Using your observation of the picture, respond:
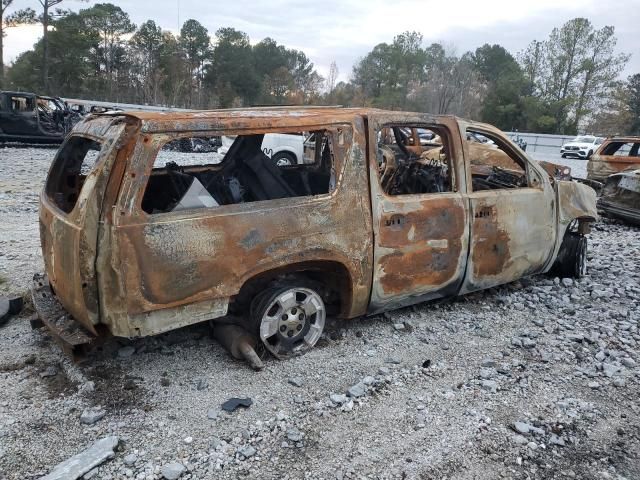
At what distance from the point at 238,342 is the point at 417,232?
1602mm

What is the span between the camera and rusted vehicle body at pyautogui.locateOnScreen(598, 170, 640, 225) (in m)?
8.55

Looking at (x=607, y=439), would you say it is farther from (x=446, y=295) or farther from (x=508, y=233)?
(x=508, y=233)

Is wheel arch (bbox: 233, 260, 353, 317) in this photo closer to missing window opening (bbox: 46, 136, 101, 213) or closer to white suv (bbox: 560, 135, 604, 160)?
missing window opening (bbox: 46, 136, 101, 213)

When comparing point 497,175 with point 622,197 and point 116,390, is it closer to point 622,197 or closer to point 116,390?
point 116,390

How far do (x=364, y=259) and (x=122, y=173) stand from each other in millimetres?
1777

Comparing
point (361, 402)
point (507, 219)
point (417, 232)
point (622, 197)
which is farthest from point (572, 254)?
point (622, 197)

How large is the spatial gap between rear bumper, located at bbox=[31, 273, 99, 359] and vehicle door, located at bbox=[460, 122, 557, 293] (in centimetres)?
305

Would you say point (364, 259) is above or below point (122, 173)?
below

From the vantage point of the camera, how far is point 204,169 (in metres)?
4.52

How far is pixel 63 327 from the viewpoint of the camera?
10.9 feet

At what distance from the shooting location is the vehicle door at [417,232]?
3.81 metres

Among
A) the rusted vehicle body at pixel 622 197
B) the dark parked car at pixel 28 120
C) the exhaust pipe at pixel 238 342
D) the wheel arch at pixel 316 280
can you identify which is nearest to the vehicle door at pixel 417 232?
the wheel arch at pixel 316 280

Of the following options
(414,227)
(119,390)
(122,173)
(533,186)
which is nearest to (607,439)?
(414,227)

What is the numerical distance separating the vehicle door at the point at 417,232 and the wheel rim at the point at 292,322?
19.0 inches
